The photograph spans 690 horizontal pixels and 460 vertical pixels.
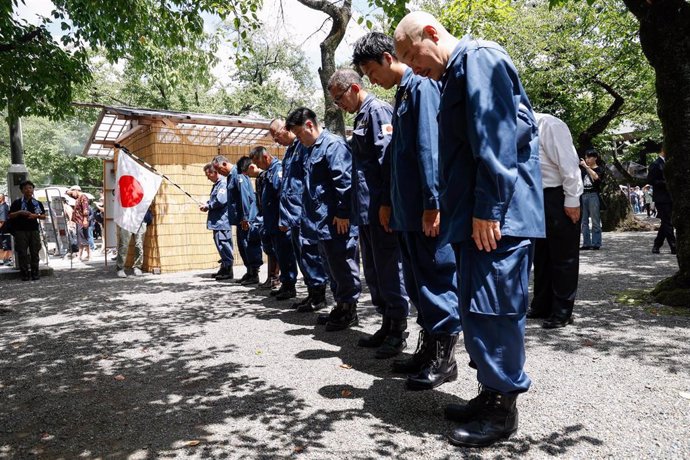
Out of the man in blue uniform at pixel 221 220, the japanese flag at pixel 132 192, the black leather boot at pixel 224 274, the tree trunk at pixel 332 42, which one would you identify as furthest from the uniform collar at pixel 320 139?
the japanese flag at pixel 132 192

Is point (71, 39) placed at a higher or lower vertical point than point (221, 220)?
higher

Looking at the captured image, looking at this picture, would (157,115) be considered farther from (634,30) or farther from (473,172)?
(634,30)

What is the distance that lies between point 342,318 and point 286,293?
7.27 ft

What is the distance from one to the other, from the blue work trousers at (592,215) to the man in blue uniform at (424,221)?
340 inches

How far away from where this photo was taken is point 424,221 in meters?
3.15

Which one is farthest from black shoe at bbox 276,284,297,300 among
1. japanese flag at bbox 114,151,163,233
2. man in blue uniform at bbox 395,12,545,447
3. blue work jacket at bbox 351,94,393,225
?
japanese flag at bbox 114,151,163,233

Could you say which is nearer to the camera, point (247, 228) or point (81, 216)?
point (247, 228)

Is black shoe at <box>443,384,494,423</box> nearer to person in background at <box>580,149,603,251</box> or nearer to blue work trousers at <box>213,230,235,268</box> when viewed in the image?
blue work trousers at <box>213,230,235,268</box>

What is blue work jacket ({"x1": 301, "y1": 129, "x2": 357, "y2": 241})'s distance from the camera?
4.73 m

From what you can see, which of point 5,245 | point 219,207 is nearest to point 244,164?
point 219,207

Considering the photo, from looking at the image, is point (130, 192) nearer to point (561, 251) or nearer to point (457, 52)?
point (561, 251)

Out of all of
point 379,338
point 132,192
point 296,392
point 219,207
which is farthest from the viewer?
point 132,192

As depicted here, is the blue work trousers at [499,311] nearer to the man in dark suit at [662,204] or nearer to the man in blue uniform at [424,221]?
the man in blue uniform at [424,221]

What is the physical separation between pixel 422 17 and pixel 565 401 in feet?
7.38
